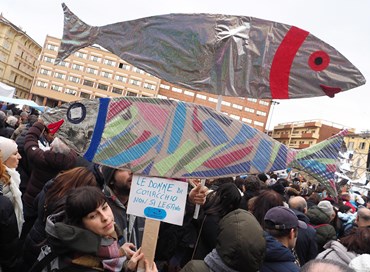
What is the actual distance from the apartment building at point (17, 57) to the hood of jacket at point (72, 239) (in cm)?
6735

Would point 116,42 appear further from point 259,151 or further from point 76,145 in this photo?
point 259,151

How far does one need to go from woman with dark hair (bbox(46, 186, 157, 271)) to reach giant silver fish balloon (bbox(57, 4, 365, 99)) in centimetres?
115

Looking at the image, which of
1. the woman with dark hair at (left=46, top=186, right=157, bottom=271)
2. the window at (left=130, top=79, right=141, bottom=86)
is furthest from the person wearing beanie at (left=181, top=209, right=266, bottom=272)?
the window at (left=130, top=79, right=141, bottom=86)

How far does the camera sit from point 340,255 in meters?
2.86

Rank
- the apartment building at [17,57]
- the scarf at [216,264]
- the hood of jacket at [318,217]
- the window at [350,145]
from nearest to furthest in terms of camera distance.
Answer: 1. the scarf at [216,264]
2. the hood of jacket at [318,217]
3. the window at [350,145]
4. the apartment building at [17,57]

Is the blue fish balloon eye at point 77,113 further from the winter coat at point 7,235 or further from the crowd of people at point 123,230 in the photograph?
the winter coat at point 7,235

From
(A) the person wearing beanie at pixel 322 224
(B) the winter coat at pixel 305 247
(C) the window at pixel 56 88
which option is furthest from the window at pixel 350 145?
(B) the winter coat at pixel 305 247

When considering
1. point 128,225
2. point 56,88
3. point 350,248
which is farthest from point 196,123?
point 56,88

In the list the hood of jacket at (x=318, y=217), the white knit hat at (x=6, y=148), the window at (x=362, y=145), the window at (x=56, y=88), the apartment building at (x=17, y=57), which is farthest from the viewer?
the apartment building at (x=17, y=57)

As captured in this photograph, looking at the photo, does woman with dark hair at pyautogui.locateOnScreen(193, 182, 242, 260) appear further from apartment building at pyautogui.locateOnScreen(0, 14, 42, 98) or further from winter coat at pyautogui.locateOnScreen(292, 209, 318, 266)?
apartment building at pyautogui.locateOnScreen(0, 14, 42, 98)

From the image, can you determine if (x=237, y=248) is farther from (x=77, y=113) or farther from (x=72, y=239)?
(x=77, y=113)

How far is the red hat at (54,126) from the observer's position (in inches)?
89.7

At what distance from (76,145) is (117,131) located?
0.28 metres

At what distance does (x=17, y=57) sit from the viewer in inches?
2594
